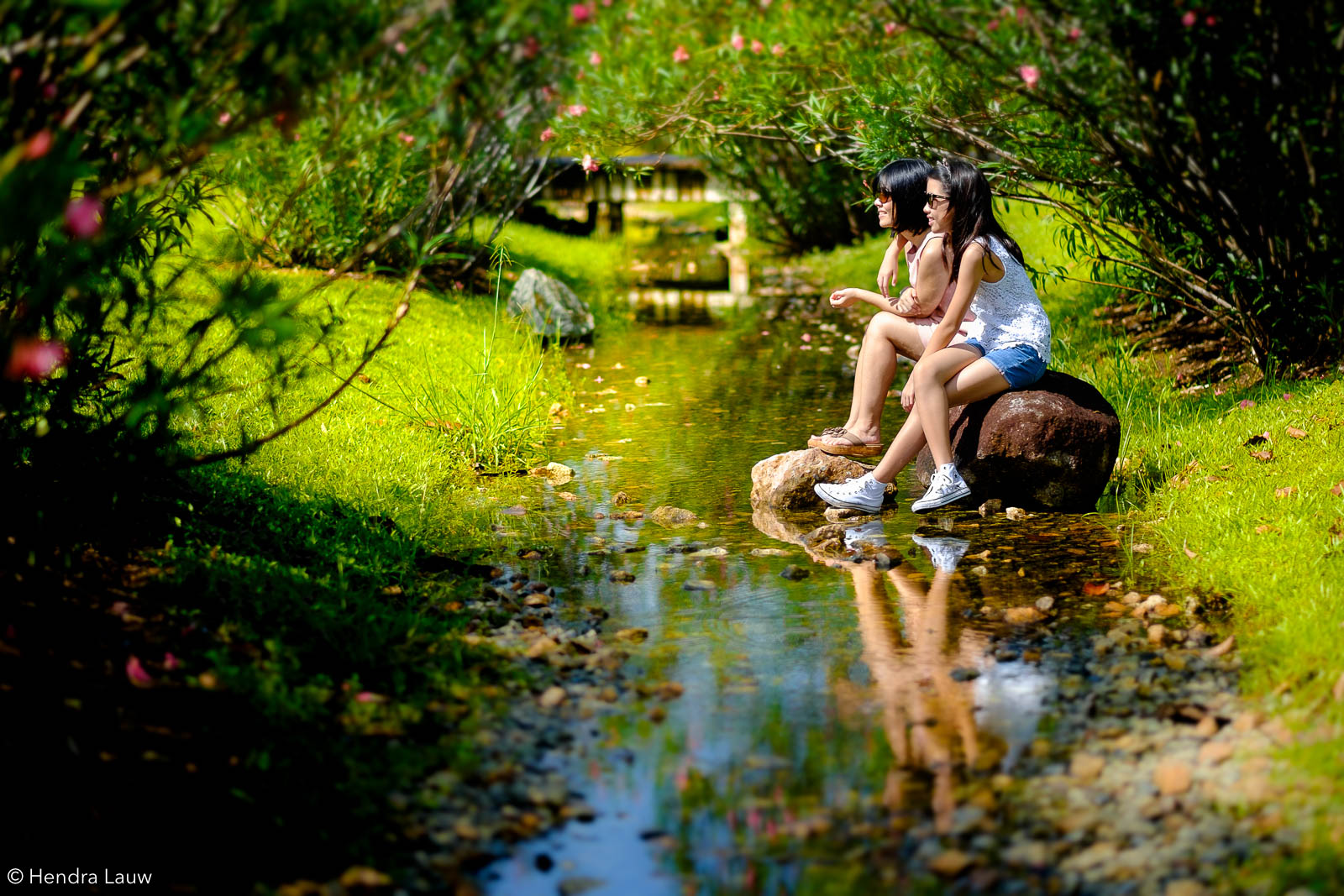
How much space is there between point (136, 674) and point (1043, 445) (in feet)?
15.0

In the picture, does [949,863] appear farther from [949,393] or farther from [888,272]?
[888,272]

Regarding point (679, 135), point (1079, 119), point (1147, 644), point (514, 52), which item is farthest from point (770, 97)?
point (1147, 644)

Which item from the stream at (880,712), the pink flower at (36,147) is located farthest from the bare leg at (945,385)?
the pink flower at (36,147)

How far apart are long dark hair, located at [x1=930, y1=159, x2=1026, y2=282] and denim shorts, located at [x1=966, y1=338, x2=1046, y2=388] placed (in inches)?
19.3

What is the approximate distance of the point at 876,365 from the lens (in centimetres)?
696

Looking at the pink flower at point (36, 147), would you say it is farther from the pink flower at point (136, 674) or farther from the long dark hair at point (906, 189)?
the long dark hair at point (906, 189)

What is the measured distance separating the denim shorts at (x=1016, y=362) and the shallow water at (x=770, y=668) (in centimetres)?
77

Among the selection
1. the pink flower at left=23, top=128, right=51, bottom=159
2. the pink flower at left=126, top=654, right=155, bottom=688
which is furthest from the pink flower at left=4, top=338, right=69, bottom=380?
the pink flower at left=126, top=654, right=155, bottom=688

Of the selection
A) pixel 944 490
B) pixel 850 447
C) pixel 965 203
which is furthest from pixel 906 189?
pixel 944 490

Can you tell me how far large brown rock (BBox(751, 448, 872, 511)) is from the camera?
6.96 meters

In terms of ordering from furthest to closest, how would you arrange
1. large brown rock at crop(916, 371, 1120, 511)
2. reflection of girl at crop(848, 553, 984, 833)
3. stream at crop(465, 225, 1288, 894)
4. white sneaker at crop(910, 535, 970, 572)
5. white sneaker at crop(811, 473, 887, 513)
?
white sneaker at crop(811, 473, 887, 513), large brown rock at crop(916, 371, 1120, 511), white sneaker at crop(910, 535, 970, 572), reflection of girl at crop(848, 553, 984, 833), stream at crop(465, 225, 1288, 894)

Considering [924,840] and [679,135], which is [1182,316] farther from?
[924,840]

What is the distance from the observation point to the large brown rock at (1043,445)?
644cm

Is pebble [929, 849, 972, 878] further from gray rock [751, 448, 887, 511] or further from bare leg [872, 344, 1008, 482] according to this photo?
gray rock [751, 448, 887, 511]
